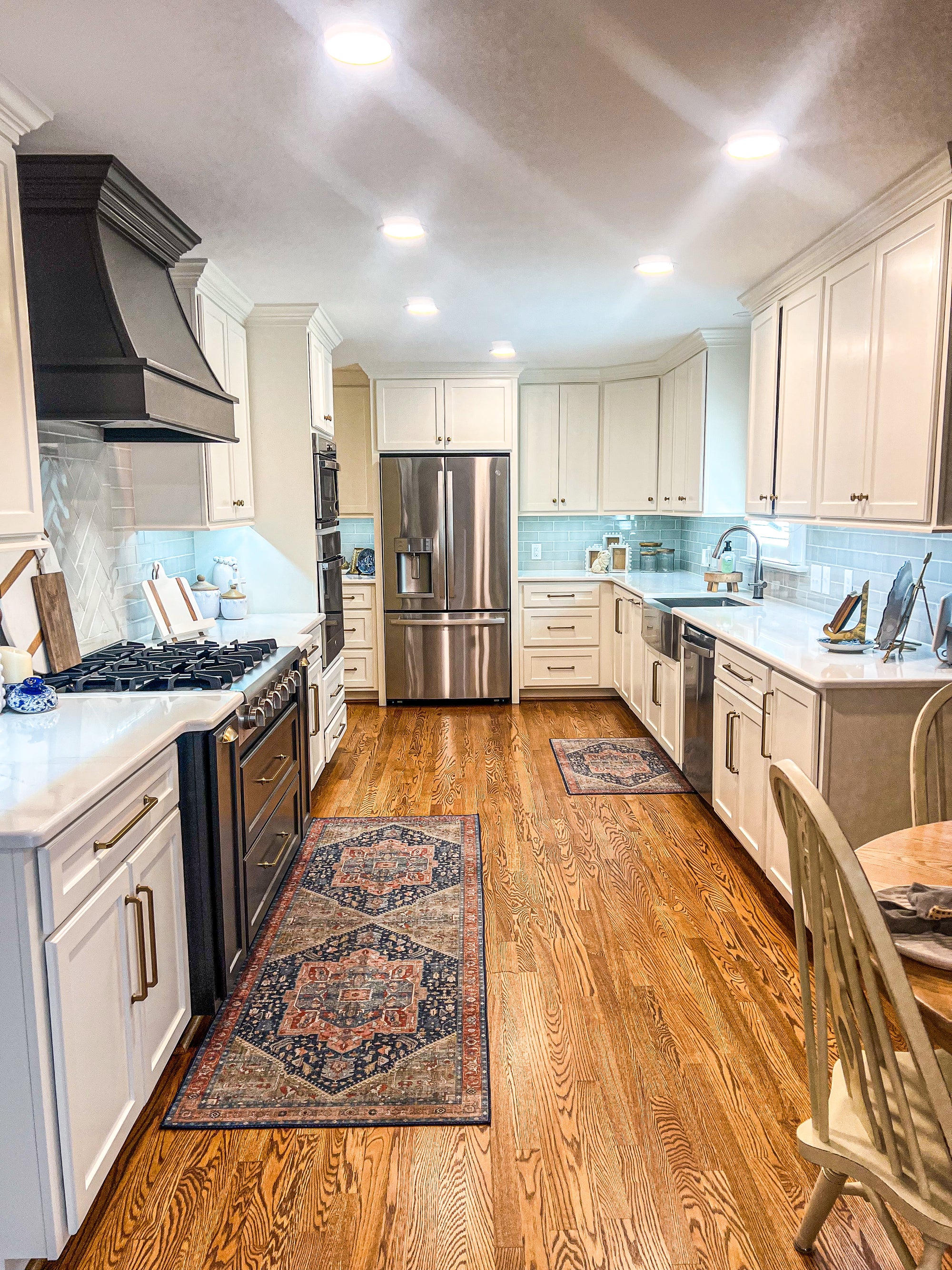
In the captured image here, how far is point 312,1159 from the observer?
198 cm

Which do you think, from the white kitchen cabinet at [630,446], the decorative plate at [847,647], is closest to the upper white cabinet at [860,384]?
the decorative plate at [847,647]

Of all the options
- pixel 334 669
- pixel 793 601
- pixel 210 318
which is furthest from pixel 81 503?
pixel 793 601

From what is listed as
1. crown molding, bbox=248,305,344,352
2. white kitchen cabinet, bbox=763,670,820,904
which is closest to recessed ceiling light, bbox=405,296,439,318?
crown molding, bbox=248,305,344,352

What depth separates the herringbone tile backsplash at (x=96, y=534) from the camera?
2.98m

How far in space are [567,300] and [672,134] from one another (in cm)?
197

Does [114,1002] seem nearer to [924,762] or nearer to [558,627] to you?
[924,762]

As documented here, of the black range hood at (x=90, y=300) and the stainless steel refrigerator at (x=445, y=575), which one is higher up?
the black range hood at (x=90, y=300)

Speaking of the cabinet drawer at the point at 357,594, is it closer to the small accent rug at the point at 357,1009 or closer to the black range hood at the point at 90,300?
the small accent rug at the point at 357,1009

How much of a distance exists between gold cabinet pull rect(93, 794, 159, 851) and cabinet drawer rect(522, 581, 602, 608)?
4.51m

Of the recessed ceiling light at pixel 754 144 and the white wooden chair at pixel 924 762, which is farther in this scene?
the recessed ceiling light at pixel 754 144

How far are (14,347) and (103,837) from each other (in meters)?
1.24

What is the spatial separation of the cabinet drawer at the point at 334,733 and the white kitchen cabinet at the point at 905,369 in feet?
9.25

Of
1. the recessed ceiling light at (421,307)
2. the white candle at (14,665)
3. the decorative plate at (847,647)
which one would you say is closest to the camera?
the white candle at (14,665)

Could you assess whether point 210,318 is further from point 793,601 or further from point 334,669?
point 793,601
